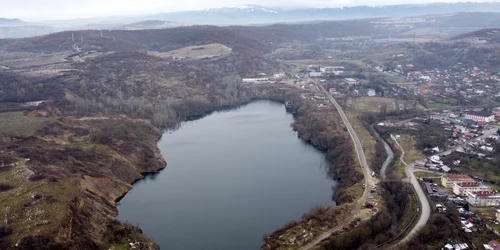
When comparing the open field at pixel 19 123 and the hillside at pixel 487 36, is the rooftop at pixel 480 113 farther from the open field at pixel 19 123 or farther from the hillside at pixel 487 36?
the hillside at pixel 487 36

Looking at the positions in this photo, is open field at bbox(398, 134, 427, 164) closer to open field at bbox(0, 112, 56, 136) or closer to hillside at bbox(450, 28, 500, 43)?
open field at bbox(0, 112, 56, 136)

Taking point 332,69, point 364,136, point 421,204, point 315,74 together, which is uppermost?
point 332,69

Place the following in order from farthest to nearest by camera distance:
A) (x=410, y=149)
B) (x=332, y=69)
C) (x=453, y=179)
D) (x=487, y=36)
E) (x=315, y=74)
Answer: (x=487, y=36) < (x=332, y=69) < (x=315, y=74) < (x=410, y=149) < (x=453, y=179)

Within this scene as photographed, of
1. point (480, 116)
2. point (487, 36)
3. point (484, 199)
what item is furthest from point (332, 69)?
point (484, 199)

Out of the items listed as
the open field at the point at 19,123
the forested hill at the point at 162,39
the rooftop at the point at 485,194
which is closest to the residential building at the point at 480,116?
the rooftop at the point at 485,194

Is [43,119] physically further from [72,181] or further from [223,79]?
[223,79]

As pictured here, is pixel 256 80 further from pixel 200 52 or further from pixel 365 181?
pixel 365 181

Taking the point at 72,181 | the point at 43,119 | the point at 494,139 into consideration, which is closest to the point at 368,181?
the point at 494,139
